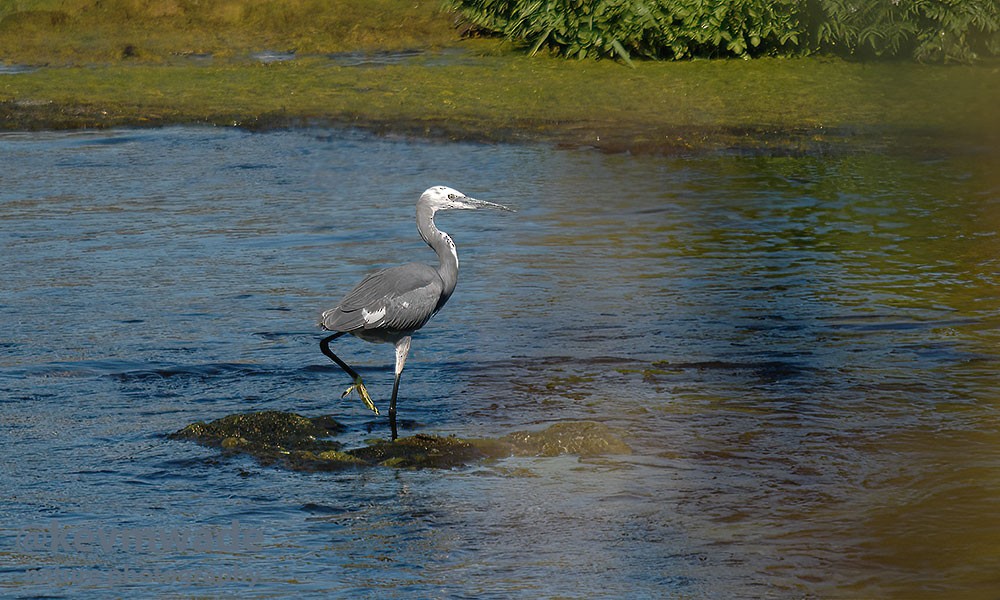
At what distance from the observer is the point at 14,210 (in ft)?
49.0

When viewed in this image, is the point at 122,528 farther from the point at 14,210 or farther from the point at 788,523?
the point at 14,210

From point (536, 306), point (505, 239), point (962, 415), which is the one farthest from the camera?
point (505, 239)

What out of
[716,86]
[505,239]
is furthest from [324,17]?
[505,239]

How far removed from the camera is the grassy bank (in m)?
17.7

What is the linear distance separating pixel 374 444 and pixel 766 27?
13347 millimetres

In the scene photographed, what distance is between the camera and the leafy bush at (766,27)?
63.7ft

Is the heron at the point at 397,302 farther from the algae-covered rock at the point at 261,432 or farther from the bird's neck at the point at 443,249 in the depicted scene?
the algae-covered rock at the point at 261,432

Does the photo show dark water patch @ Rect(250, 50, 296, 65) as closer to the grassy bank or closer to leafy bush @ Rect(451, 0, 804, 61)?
the grassy bank

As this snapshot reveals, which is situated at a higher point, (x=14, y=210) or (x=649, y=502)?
(x=649, y=502)

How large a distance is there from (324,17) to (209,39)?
1970mm

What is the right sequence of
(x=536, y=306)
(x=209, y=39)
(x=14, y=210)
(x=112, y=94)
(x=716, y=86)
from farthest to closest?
1. (x=209, y=39)
2. (x=112, y=94)
3. (x=716, y=86)
4. (x=14, y=210)
5. (x=536, y=306)

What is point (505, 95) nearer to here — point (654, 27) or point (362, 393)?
point (654, 27)

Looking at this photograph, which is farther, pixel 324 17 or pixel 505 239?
pixel 324 17

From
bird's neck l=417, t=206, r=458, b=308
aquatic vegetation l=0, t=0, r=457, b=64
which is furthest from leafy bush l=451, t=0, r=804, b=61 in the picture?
bird's neck l=417, t=206, r=458, b=308
